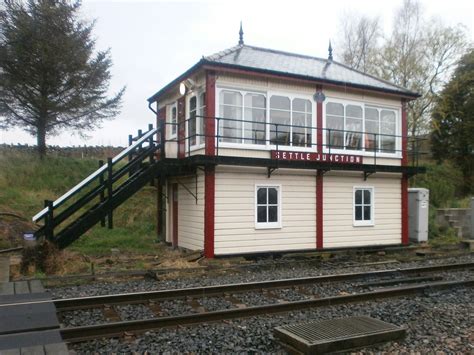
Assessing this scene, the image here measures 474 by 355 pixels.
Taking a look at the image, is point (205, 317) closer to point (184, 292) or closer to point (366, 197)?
point (184, 292)

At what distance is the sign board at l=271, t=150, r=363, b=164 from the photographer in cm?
1292

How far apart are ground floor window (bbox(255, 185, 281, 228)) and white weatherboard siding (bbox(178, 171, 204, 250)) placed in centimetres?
158

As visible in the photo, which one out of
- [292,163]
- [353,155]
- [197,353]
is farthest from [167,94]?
[197,353]

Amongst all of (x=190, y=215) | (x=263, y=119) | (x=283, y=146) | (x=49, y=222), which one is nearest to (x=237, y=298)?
(x=49, y=222)

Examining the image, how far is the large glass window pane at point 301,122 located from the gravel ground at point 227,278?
3833 mm

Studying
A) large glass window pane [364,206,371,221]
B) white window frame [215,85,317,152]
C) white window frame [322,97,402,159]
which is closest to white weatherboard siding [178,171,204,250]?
white window frame [215,85,317,152]

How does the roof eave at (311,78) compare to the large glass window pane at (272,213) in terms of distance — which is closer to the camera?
the roof eave at (311,78)

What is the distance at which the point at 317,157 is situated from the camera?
45.1ft

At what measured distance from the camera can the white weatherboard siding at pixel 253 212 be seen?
12.3m

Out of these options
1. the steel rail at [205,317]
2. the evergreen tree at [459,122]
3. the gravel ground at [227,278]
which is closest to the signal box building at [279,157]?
the gravel ground at [227,278]

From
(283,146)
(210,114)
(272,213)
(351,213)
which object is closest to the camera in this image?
(210,114)

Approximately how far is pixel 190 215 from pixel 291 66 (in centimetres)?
575

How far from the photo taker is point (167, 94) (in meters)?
15.8

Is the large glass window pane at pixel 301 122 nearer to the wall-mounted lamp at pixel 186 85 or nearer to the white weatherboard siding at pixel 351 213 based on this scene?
the white weatherboard siding at pixel 351 213
